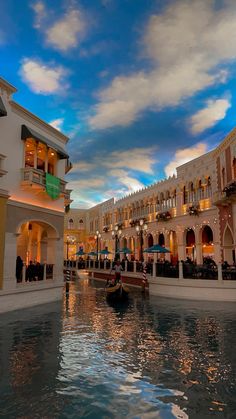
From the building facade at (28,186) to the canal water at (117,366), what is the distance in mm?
2807

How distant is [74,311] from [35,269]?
2787 millimetres

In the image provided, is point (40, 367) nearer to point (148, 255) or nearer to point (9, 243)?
point (9, 243)

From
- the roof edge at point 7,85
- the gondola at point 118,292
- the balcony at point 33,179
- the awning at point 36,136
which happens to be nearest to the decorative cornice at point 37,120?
the roof edge at point 7,85

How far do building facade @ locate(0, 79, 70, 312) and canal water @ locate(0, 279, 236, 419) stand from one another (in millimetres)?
2807

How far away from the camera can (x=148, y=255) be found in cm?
3136

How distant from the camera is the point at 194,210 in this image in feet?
77.7

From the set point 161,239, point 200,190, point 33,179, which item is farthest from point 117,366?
point 161,239

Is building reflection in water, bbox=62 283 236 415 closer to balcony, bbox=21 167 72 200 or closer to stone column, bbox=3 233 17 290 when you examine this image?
stone column, bbox=3 233 17 290

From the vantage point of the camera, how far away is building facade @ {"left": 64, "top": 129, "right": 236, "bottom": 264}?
19797 mm

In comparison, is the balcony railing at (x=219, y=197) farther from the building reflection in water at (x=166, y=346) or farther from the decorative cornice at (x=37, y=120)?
the decorative cornice at (x=37, y=120)

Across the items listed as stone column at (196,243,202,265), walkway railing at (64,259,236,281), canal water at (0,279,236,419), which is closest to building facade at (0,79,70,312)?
canal water at (0,279,236,419)

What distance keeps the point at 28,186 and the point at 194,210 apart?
47.8 ft

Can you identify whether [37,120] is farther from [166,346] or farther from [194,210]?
[194,210]

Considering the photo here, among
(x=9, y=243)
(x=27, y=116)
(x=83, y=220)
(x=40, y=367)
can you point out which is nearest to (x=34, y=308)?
(x=9, y=243)
